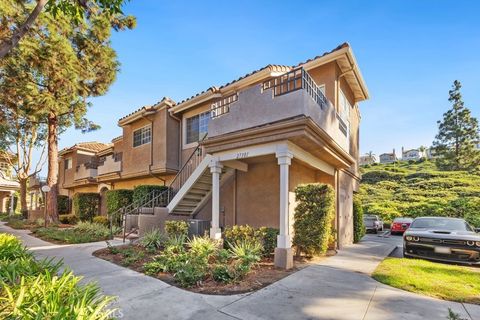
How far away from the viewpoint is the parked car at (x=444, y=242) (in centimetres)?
833

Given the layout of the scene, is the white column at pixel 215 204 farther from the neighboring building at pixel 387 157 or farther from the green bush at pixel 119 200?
the neighboring building at pixel 387 157

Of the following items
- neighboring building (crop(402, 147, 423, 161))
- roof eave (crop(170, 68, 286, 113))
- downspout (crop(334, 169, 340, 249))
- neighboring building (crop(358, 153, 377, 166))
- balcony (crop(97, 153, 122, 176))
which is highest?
neighboring building (crop(402, 147, 423, 161))

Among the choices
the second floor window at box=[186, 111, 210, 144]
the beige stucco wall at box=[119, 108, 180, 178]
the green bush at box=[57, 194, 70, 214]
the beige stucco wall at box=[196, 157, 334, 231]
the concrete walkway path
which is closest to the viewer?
the concrete walkway path

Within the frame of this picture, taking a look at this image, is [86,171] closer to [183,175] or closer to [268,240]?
[183,175]

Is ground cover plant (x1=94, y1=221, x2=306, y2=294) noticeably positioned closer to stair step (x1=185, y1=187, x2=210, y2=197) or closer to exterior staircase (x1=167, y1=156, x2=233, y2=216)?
exterior staircase (x1=167, y1=156, x2=233, y2=216)

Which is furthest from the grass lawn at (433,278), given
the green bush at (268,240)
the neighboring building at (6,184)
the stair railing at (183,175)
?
the neighboring building at (6,184)

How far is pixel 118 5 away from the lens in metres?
6.58

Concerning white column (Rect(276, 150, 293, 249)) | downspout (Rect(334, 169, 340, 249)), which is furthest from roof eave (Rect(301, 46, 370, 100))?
white column (Rect(276, 150, 293, 249))

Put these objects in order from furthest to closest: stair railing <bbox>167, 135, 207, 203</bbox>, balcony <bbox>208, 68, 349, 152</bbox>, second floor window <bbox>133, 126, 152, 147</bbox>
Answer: second floor window <bbox>133, 126, 152, 147</bbox> < stair railing <bbox>167, 135, 207, 203</bbox> < balcony <bbox>208, 68, 349, 152</bbox>

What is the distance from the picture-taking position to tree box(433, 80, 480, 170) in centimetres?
4053

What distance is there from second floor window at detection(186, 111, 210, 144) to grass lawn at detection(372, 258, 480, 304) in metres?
9.62

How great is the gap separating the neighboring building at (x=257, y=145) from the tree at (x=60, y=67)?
353 cm

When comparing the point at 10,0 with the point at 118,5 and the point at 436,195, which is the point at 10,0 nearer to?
the point at 118,5

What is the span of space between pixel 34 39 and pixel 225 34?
37.0 feet
